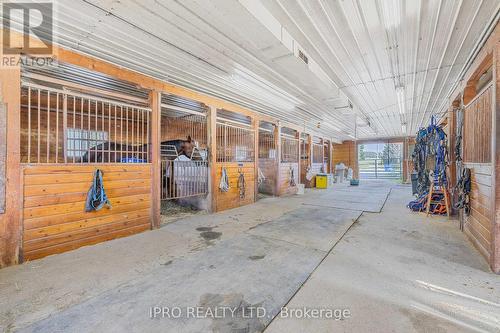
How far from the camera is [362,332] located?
155cm

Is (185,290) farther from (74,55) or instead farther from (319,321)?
(74,55)

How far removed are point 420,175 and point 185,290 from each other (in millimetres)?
6175

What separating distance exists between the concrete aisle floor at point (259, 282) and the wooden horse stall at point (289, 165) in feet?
15.2

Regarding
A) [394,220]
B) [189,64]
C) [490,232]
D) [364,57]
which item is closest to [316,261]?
[490,232]

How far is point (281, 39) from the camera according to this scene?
2758 millimetres

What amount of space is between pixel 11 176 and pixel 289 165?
7574 mm

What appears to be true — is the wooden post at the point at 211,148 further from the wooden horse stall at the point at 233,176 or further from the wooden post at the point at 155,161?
the wooden post at the point at 155,161

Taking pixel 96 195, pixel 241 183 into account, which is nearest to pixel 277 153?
pixel 241 183

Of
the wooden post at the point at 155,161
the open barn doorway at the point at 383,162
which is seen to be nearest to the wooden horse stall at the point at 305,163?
the open barn doorway at the point at 383,162

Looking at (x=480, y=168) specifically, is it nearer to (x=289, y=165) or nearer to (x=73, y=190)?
(x=73, y=190)

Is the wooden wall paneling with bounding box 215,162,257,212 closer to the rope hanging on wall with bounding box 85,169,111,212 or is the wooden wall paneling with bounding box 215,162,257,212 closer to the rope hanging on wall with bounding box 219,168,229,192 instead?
the rope hanging on wall with bounding box 219,168,229,192

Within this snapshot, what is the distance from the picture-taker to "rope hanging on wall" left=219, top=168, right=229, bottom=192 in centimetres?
561

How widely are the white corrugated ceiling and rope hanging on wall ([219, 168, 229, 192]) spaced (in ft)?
6.93

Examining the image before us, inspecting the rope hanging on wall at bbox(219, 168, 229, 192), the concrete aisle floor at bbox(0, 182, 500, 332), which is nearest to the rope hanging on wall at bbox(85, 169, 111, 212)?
the concrete aisle floor at bbox(0, 182, 500, 332)
